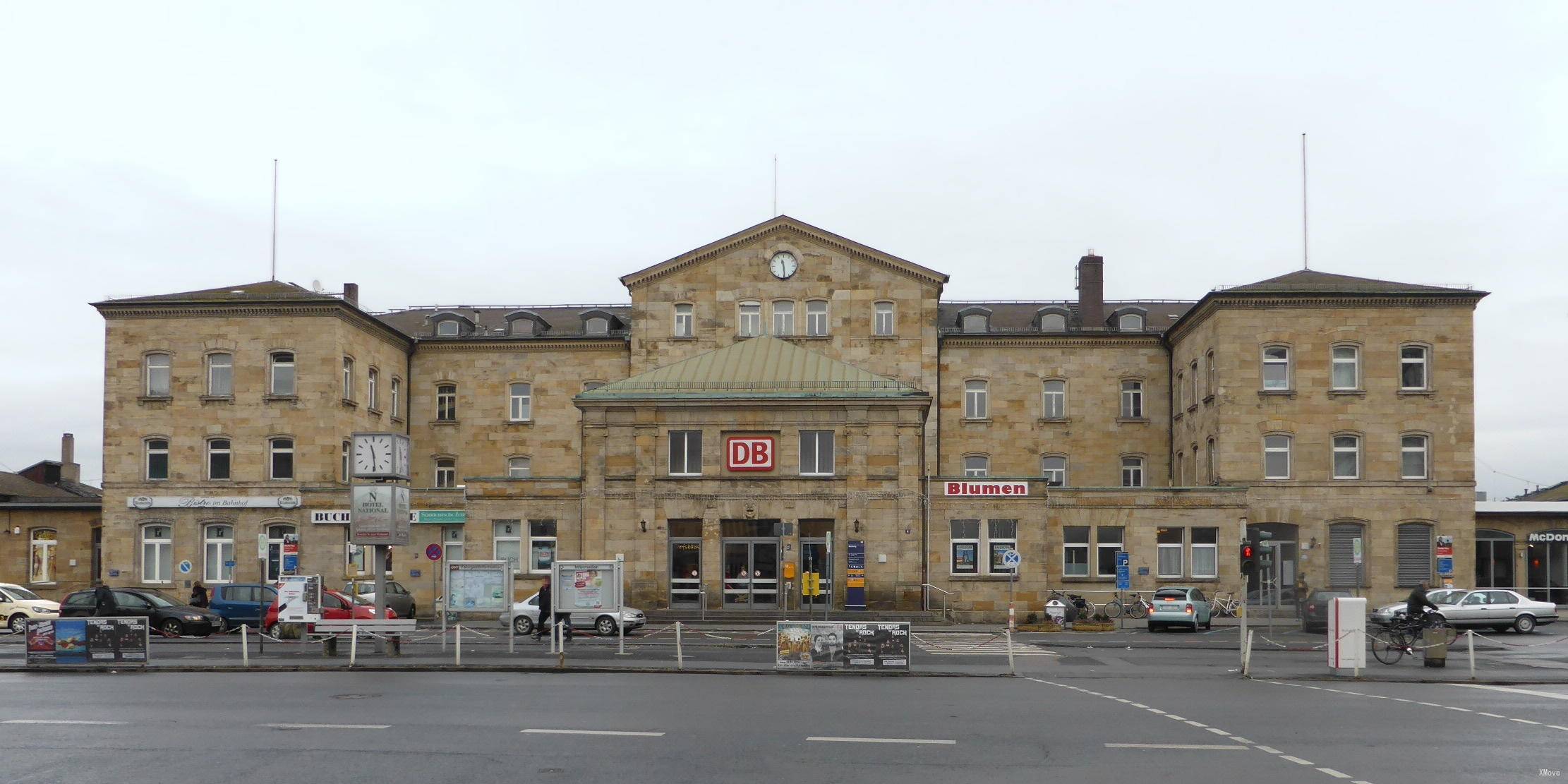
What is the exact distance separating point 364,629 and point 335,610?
9852 mm

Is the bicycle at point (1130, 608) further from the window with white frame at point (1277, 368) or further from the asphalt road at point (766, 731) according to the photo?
the asphalt road at point (766, 731)

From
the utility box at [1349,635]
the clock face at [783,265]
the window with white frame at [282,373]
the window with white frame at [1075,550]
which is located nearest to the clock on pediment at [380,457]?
the utility box at [1349,635]

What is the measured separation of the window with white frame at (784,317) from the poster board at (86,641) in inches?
1285

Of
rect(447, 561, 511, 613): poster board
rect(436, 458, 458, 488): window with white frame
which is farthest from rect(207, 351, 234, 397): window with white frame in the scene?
rect(447, 561, 511, 613): poster board

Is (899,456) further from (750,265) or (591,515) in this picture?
(750,265)

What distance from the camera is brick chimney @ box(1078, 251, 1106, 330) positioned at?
60969 millimetres

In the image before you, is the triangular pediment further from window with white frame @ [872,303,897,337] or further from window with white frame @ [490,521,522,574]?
window with white frame @ [490,521,522,574]

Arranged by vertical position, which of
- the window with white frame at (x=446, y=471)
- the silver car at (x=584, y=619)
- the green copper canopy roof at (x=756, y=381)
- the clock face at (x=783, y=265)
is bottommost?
the silver car at (x=584, y=619)

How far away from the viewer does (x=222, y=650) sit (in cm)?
3234

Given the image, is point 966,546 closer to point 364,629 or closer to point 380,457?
point 380,457

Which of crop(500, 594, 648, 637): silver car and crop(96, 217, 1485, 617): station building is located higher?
crop(96, 217, 1485, 617): station building

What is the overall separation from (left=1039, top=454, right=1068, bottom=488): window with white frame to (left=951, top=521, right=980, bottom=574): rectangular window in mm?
14166

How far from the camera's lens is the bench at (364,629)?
29.1 metres

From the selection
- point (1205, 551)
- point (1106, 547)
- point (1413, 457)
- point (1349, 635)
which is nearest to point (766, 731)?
point (1349, 635)
